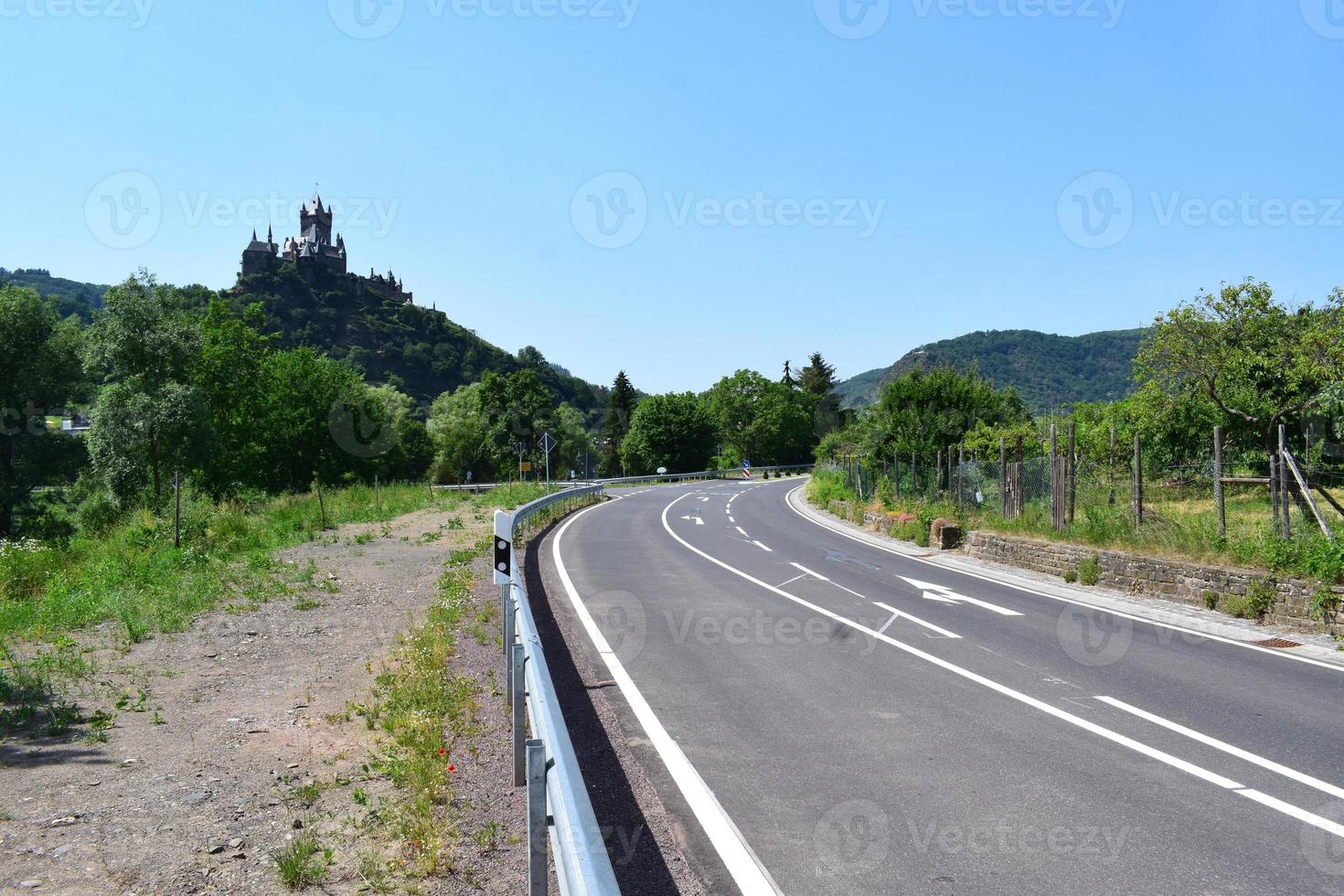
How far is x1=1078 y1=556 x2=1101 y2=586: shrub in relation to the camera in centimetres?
1506

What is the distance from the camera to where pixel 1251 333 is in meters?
33.9

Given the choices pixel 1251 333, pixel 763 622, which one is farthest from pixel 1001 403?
A: pixel 763 622

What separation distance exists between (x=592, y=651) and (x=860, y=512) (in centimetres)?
2265

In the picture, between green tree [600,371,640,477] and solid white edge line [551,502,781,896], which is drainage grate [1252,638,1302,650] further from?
green tree [600,371,640,477]

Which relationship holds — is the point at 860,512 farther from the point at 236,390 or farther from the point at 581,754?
the point at 236,390

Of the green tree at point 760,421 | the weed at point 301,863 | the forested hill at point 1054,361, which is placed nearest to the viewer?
the weed at point 301,863

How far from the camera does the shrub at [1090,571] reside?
1506 cm

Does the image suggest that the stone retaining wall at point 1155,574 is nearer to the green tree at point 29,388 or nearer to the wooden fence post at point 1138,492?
the wooden fence post at point 1138,492
